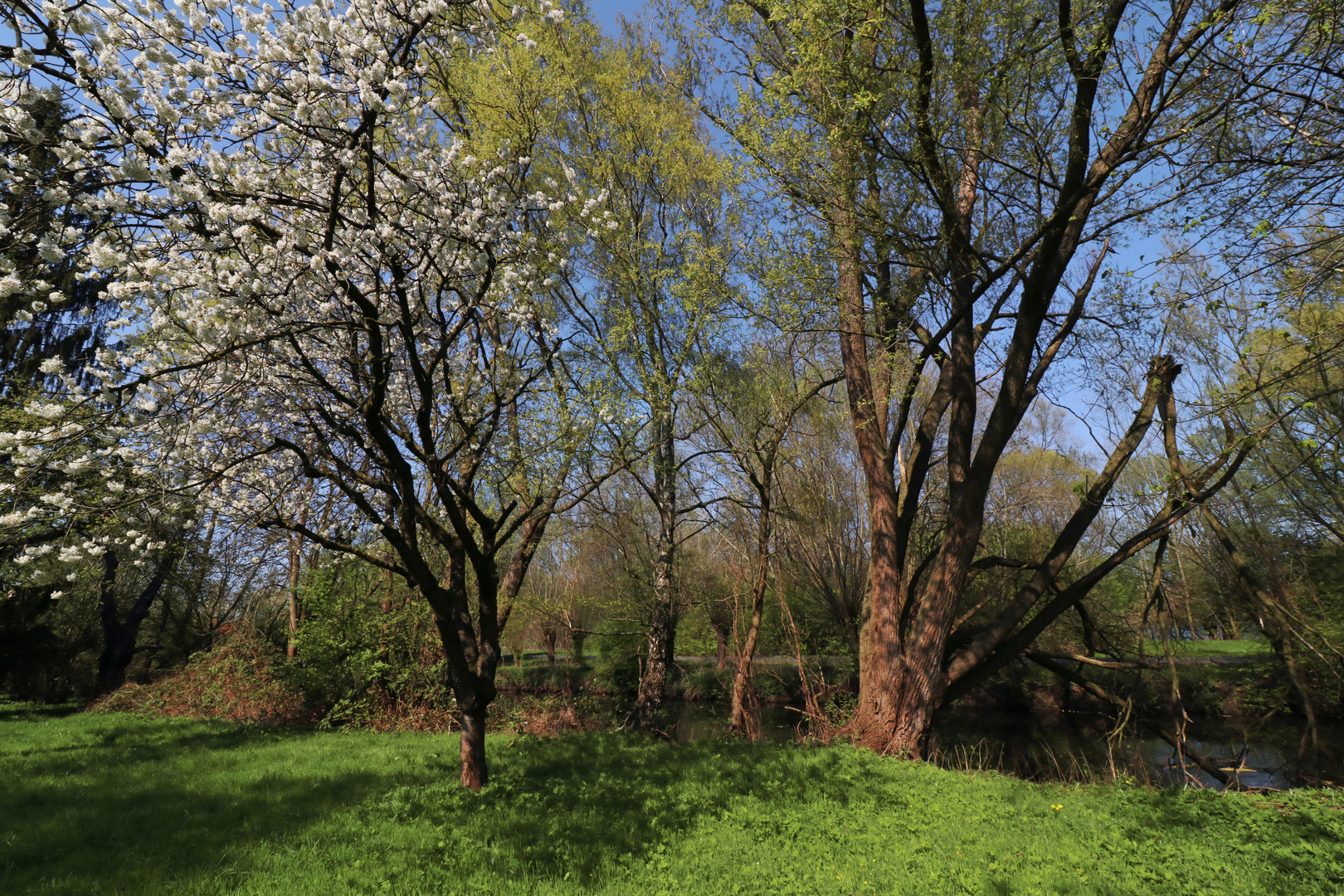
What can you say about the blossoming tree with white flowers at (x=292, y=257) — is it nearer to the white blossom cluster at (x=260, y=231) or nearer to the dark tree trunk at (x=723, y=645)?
the white blossom cluster at (x=260, y=231)

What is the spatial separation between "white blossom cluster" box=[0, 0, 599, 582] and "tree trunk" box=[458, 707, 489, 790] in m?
2.45

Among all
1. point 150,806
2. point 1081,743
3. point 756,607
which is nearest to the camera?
point 150,806

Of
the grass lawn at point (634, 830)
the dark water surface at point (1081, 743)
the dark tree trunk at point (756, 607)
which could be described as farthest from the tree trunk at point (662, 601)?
the grass lawn at point (634, 830)

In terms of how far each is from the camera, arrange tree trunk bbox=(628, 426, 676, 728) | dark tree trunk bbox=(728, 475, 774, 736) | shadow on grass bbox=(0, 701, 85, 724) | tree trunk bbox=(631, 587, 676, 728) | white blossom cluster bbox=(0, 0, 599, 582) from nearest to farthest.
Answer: white blossom cluster bbox=(0, 0, 599, 582) < dark tree trunk bbox=(728, 475, 774, 736) < shadow on grass bbox=(0, 701, 85, 724) < tree trunk bbox=(628, 426, 676, 728) < tree trunk bbox=(631, 587, 676, 728)

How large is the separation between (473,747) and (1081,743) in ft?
49.8

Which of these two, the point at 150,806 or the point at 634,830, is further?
the point at 150,806

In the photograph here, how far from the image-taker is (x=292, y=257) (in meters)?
5.29

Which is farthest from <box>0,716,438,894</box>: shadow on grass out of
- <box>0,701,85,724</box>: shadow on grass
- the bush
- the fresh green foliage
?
the fresh green foliage

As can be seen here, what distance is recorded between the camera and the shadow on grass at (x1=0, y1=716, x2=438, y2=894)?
4.50 metres

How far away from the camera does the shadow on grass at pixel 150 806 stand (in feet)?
14.8

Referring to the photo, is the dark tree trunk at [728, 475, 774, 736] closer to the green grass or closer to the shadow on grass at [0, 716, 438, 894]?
the shadow on grass at [0, 716, 438, 894]

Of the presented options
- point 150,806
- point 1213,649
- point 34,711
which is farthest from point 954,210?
point 1213,649

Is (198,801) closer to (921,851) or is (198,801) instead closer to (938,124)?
(921,851)

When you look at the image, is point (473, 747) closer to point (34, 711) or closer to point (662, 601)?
point (662, 601)
